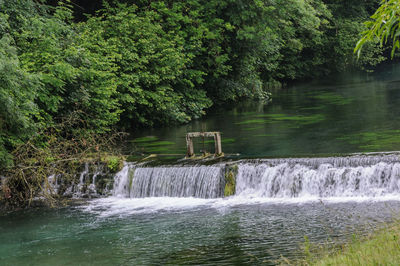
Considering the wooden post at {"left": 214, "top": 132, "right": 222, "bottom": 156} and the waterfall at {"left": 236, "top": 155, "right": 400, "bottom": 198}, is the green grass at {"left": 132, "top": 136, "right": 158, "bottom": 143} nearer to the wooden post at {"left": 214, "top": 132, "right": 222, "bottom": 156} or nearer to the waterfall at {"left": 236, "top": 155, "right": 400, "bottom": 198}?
the wooden post at {"left": 214, "top": 132, "right": 222, "bottom": 156}

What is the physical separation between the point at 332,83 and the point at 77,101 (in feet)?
95.7

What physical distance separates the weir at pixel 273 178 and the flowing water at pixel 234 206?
30 mm

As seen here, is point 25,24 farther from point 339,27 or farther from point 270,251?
point 339,27

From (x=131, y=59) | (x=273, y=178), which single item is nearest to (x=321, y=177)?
(x=273, y=178)

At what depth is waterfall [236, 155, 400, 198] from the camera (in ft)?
54.6

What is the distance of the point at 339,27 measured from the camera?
2135 inches

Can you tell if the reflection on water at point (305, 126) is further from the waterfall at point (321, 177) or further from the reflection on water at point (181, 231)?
the reflection on water at point (181, 231)

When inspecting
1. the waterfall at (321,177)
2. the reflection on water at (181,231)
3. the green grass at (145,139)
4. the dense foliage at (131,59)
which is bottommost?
the reflection on water at (181,231)

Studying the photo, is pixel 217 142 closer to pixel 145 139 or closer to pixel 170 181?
pixel 170 181

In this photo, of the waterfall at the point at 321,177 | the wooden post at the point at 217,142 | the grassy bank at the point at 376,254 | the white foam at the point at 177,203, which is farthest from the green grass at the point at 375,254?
the wooden post at the point at 217,142

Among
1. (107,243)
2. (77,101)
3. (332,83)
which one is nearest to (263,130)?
(77,101)

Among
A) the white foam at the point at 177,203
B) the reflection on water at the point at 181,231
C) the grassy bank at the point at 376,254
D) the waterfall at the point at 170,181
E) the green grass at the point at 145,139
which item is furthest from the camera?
the green grass at the point at 145,139

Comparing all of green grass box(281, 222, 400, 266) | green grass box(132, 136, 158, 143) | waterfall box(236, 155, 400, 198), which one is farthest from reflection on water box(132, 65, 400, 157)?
green grass box(281, 222, 400, 266)

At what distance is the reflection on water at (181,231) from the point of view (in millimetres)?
12008
